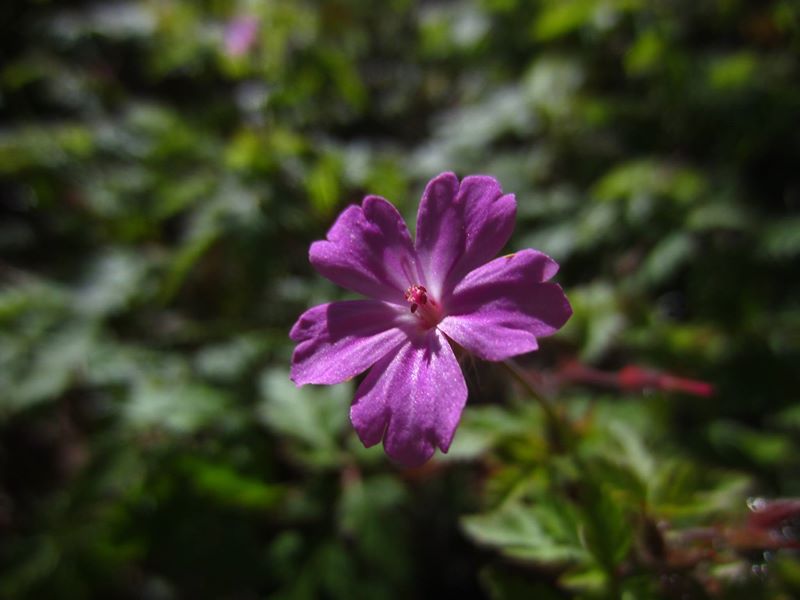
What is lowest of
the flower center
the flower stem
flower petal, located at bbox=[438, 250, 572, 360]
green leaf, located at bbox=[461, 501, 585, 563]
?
green leaf, located at bbox=[461, 501, 585, 563]

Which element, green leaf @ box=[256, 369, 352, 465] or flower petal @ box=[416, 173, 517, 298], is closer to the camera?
flower petal @ box=[416, 173, 517, 298]

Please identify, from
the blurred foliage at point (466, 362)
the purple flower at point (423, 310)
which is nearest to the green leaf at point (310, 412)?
the blurred foliage at point (466, 362)

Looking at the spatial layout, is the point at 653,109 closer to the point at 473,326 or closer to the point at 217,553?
the point at 473,326

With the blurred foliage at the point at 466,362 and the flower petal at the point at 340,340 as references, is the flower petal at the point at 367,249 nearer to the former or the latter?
the flower petal at the point at 340,340

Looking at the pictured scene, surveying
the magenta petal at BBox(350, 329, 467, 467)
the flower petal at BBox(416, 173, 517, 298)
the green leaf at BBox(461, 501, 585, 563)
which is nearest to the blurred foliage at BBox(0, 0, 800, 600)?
the green leaf at BBox(461, 501, 585, 563)

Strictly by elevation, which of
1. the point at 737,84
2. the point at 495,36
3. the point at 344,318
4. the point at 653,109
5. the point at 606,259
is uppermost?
the point at 495,36

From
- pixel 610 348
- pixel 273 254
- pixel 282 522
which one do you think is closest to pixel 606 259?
pixel 610 348

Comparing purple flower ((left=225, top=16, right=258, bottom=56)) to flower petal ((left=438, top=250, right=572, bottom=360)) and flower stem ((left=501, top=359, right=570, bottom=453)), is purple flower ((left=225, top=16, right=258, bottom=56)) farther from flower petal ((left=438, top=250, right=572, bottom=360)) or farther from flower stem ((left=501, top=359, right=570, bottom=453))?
flower petal ((left=438, top=250, right=572, bottom=360))
